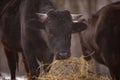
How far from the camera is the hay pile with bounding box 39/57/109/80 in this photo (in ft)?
25.4

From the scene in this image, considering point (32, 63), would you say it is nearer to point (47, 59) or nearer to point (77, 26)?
point (47, 59)

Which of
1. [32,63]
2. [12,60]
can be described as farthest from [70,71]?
[12,60]

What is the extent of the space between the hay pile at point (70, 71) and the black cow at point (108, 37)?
1.07ft

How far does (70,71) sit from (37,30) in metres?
0.87

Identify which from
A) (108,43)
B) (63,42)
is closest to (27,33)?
(63,42)

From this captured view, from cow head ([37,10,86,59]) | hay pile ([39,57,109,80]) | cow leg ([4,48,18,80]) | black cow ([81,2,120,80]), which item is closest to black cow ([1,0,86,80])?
cow head ([37,10,86,59])

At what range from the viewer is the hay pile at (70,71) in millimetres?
7746

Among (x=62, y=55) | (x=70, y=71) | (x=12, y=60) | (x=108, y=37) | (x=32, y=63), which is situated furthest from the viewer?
(x=12, y=60)

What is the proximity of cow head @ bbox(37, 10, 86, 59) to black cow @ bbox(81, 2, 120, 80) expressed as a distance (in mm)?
550

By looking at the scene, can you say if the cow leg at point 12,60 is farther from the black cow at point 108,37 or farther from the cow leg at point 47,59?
the black cow at point 108,37

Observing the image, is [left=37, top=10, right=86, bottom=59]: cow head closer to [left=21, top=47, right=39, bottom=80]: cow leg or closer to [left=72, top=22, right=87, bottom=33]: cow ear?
[left=72, top=22, right=87, bottom=33]: cow ear

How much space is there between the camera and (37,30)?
7.67m

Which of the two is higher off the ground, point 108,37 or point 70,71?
point 108,37

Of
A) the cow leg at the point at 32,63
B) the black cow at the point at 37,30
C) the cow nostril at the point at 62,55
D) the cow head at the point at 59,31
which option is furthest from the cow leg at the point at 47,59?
the cow nostril at the point at 62,55
